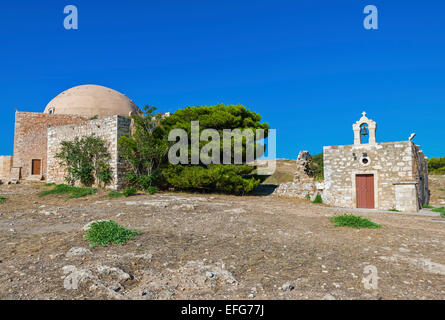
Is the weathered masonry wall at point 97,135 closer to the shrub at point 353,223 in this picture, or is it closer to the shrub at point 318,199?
the shrub at point 318,199

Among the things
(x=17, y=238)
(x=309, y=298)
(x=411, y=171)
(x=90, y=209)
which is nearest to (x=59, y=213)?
(x=90, y=209)

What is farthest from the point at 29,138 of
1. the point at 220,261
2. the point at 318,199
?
the point at 220,261

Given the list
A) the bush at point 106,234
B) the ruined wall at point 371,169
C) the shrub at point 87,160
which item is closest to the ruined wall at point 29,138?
the shrub at point 87,160

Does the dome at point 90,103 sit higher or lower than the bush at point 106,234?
higher

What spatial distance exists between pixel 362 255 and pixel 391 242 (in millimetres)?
1432

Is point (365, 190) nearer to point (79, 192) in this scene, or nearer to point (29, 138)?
point (79, 192)

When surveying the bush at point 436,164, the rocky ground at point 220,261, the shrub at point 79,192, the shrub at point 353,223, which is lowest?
the rocky ground at point 220,261

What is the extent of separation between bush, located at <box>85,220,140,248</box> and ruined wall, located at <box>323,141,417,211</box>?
1193 cm

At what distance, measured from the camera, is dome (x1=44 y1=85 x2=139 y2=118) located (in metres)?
22.3

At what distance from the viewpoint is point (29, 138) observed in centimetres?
1984

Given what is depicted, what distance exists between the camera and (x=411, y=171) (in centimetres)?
1302

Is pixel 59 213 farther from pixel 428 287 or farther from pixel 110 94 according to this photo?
pixel 110 94

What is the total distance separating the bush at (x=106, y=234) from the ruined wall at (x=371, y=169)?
1193 centimetres

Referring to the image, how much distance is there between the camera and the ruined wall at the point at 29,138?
64.5 ft
